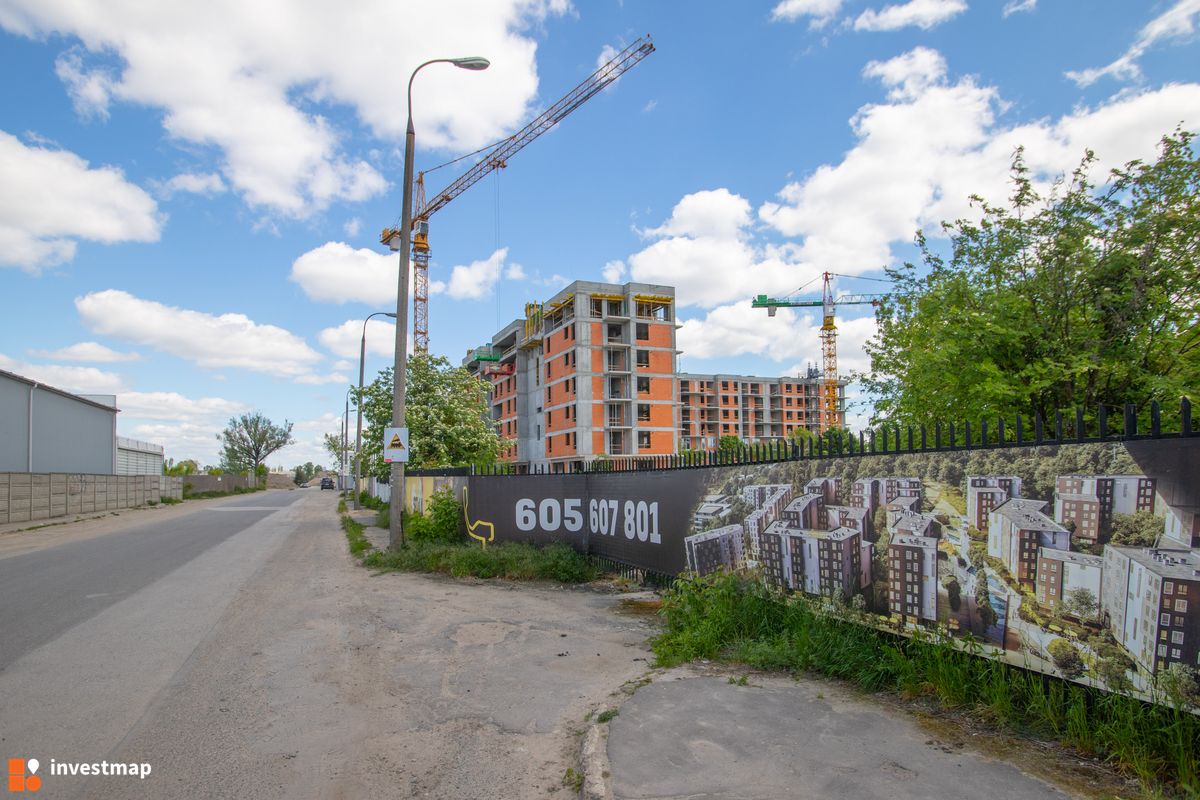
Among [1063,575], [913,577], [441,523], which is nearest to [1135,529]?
[1063,575]

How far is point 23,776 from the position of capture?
419cm

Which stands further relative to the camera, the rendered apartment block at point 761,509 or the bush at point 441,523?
the bush at point 441,523

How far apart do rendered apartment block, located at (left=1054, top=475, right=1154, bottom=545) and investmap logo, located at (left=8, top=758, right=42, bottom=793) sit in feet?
21.5

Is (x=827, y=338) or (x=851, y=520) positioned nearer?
(x=851, y=520)

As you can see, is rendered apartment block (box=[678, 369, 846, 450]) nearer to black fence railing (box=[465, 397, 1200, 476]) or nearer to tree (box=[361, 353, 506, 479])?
tree (box=[361, 353, 506, 479])

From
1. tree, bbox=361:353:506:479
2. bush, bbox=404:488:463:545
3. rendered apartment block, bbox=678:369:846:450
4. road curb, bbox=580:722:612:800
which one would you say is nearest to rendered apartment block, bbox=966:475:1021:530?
road curb, bbox=580:722:612:800

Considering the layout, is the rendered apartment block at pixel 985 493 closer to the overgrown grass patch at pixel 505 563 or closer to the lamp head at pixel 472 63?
the overgrown grass patch at pixel 505 563

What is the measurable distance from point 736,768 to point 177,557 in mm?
15333

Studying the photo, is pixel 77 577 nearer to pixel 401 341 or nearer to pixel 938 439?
pixel 401 341

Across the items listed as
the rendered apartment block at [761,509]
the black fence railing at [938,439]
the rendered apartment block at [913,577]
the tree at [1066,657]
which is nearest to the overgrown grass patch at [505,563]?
the black fence railing at [938,439]

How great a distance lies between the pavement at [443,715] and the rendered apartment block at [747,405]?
105m

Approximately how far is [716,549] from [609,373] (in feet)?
190

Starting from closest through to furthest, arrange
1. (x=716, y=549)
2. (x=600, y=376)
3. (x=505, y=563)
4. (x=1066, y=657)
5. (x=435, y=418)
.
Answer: (x=1066, y=657)
(x=716, y=549)
(x=505, y=563)
(x=435, y=418)
(x=600, y=376)

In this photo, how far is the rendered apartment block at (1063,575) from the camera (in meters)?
4.22
